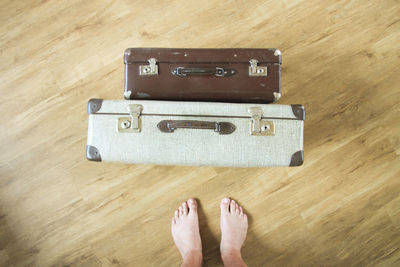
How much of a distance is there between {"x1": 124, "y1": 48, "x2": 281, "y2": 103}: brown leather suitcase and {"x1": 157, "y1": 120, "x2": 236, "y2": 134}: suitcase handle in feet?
0.48

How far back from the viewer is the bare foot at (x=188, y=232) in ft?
3.78

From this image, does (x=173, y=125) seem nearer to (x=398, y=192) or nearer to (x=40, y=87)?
(x=40, y=87)

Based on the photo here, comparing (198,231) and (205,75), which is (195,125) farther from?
(198,231)

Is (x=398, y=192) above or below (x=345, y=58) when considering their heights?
below

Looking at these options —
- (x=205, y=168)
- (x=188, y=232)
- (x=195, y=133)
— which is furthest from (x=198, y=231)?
(x=195, y=133)

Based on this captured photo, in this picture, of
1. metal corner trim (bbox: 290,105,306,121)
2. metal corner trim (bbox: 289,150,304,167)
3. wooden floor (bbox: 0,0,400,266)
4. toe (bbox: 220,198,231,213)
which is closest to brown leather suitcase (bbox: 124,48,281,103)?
metal corner trim (bbox: 290,105,306,121)

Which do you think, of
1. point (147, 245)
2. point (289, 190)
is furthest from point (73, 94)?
point (289, 190)

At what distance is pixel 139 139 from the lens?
854mm

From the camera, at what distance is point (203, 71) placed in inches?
35.1

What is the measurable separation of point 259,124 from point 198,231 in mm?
679

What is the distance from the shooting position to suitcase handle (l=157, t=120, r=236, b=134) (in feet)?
2.62

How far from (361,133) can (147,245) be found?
124 cm

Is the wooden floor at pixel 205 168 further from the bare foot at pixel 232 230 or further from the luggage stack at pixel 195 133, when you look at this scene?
the luggage stack at pixel 195 133

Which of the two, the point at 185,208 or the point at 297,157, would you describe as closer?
the point at 297,157
